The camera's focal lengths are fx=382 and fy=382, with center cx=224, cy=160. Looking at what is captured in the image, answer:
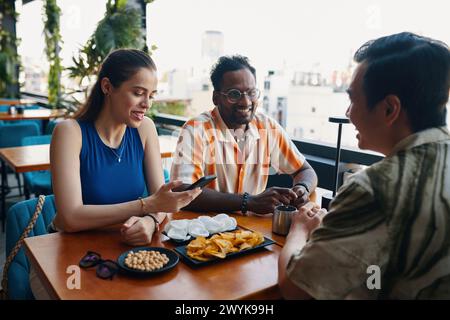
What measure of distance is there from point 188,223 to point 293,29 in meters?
2.34

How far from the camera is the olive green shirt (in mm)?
811

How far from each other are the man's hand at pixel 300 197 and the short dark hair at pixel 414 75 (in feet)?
2.96

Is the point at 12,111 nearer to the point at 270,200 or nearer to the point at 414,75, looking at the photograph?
the point at 270,200

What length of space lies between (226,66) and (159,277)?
4.28 ft

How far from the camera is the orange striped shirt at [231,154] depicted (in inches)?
77.9

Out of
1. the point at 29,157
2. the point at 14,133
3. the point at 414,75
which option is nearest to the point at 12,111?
the point at 14,133

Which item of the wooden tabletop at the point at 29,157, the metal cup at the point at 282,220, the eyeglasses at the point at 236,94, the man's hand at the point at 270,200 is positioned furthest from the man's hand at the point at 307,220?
the wooden tabletop at the point at 29,157

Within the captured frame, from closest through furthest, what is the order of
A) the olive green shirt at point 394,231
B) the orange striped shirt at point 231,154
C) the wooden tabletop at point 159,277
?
the olive green shirt at point 394,231 < the wooden tabletop at point 159,277 < the orange striped shirt at point 231,154

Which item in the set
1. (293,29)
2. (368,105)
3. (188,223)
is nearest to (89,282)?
(188,223)

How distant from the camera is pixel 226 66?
208 centimetres

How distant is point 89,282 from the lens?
1.06m

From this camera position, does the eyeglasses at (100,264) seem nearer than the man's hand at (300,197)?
Yes

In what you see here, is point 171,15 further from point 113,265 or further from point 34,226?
point 113,265

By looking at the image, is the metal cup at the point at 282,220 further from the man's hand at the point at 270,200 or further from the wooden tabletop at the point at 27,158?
the wooden tabletop at the point at 27,158
